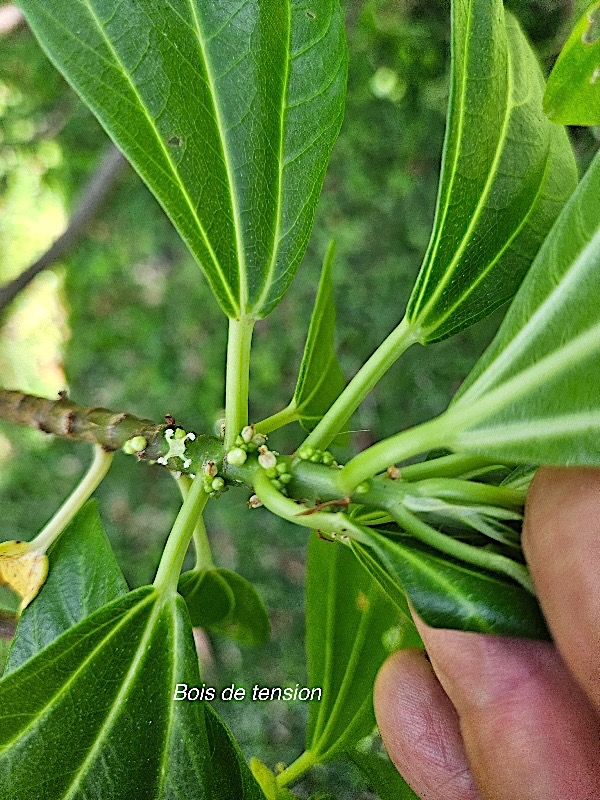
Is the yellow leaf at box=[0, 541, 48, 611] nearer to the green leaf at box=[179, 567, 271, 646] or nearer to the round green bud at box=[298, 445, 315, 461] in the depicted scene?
the green leaf at box=[179, 567, 271, 646]

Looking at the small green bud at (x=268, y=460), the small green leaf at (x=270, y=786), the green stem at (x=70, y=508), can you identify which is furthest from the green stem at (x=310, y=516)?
the small green leaf at (x=270, y=786)

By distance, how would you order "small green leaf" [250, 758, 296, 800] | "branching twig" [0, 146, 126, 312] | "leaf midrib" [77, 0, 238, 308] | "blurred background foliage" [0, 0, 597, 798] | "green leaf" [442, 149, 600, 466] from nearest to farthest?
"green leaf" [442, 149, 600, 466], "leaf midrib" [77, 0, 238, 308], "small green leaf" [250, 758, 296, 800], "branching twig" [0, 146, 126, 312], "blurred background foliage" [0, 0, 597, 798]

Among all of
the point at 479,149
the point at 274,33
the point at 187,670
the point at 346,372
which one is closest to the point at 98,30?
the point at 274,33

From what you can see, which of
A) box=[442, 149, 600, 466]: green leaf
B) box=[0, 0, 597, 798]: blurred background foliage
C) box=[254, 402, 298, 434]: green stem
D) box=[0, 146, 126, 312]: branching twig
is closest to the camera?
box=[442, 149, 600, 466]: green leaf

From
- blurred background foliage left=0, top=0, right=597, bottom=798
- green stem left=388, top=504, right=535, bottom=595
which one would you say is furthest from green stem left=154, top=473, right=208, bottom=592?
blurred background foliage left=0, top=0, right=597, bottom=798

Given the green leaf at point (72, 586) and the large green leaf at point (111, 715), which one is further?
the green leaf at point (72, 586)

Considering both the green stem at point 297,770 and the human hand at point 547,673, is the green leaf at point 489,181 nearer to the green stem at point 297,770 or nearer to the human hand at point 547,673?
the human hand at point 547,673

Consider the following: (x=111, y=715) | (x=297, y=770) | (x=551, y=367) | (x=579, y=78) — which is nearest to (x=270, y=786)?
(x=297, y=770)
